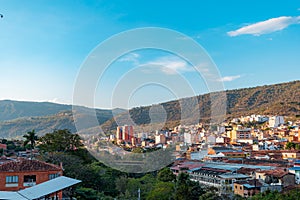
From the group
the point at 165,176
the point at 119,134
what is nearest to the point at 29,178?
the point at 165,176

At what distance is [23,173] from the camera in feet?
29.9

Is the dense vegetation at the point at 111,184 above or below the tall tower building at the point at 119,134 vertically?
below

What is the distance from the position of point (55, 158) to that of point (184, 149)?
1593 centimetres

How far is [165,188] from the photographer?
10930 millimetres

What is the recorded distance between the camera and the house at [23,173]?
8.94m

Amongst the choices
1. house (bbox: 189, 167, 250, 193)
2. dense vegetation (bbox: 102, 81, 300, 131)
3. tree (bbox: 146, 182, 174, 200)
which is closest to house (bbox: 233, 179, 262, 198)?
house (bbox: 189, 167, 250, 193)

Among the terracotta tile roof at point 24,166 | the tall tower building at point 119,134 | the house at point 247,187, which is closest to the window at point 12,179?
the terracotta tile roof at point 24,166

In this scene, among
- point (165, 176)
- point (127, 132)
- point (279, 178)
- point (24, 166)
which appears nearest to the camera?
point (24, 166)

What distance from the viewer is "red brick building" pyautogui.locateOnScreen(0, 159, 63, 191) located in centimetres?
894

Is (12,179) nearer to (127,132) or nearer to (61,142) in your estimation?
(61,142)

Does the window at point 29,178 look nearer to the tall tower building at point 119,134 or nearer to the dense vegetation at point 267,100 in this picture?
the tall tower building at point 119,134

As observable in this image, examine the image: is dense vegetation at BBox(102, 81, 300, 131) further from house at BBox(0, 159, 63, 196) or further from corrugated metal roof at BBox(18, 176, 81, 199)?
corrugated metal roof at BBox(18, 176, 81, 199)

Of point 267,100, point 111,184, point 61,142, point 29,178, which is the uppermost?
point 267,100

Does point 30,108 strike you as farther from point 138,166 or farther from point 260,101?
point 138,166
